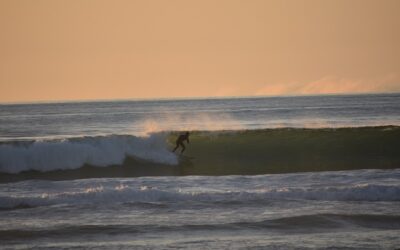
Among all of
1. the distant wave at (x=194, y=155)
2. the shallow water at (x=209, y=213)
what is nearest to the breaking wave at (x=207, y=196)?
the shallow water at (x=209, y=213)

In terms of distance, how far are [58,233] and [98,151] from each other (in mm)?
11398

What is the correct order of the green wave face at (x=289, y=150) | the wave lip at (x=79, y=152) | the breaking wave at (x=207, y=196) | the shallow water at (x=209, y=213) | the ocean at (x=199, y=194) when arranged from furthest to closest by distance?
the wave lip at (x=79, y=152) < the green wave face at (x=289, y=150) < the breaking wave at (x=207, y=196) < the ocean at (x=199, y=194) < the shallow water at (x=209, y=213)

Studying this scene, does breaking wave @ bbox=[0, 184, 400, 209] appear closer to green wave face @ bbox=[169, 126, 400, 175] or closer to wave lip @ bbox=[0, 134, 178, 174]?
green wave face @ bbox=[169, 126, 400, 175]

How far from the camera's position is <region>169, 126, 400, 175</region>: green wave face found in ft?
73.4

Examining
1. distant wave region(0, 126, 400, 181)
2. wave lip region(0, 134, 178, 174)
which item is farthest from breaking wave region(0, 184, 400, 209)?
wave lip region(0, 134, 178, 174)

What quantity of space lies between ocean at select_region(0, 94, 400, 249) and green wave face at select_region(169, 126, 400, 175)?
6 centimetres

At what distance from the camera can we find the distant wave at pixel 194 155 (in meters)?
22.5

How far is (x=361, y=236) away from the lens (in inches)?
505

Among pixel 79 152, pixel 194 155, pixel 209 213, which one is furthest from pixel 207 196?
pixel 79 152

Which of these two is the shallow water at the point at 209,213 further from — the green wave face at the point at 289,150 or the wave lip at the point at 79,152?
the wave lip at the point at 79,152

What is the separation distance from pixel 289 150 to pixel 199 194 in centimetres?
1009

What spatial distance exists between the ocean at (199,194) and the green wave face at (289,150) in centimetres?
6

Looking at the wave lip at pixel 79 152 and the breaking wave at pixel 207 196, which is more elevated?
the wave lip at pixel 79 152

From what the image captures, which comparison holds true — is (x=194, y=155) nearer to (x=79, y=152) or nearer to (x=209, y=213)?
(x=79, y=152)
